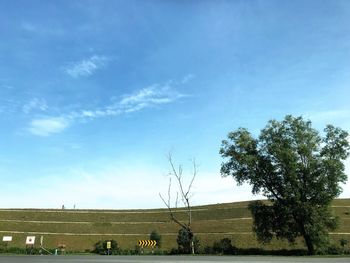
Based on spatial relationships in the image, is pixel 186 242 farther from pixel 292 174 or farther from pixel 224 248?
pixel 292 174

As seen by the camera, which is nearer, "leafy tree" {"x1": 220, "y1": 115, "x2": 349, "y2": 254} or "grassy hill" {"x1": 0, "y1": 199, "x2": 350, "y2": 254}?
"leafy tree" {"x1": 220, "y1": 115, "x2": 349, "y2": 254}

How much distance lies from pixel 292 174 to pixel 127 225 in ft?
177

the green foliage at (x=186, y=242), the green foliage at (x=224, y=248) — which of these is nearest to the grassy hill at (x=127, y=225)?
the green foliage at (x=186, y=242)

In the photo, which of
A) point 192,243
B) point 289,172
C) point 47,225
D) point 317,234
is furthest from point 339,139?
point 47,225

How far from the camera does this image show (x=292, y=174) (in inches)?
1762

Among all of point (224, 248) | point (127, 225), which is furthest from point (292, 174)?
point (127, 225)

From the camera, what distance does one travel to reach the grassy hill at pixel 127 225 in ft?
236

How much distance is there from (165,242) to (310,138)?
35.6 m

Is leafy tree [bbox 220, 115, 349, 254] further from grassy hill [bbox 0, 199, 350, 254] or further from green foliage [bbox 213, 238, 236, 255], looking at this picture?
grassy hill [bbox 0, 199, 350, 254]

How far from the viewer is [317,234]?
147 ft

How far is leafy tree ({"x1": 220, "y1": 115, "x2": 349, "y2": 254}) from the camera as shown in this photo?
44656 millimetres

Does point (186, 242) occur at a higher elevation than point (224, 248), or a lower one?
higher

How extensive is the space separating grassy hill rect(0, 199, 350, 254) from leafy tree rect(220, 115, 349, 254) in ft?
49.9

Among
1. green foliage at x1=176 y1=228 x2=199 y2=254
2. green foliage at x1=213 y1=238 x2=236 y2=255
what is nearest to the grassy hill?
green foliage at x1=176 y1=228 x2=199 y2=254
